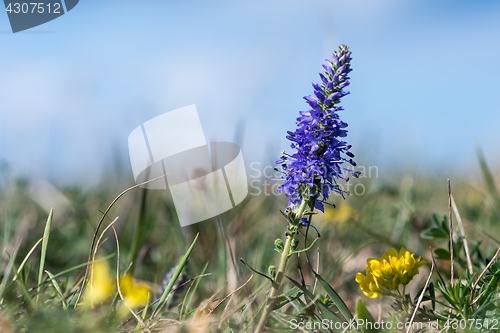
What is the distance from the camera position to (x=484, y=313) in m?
1.75

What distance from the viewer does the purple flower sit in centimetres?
167

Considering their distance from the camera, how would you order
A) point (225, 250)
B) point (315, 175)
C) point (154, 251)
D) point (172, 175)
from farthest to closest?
point (172, 175)
point (154, 251)
point (225, 250)
point (315, 175)

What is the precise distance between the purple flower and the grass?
0.47 meters

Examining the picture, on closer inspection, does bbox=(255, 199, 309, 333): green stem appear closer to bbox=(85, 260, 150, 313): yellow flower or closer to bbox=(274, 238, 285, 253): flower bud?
bbox=(274, 238, 285, 253): flower bud

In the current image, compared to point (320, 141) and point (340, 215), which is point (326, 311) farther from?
point (340, 215)

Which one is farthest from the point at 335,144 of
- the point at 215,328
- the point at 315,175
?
the point at 215,328

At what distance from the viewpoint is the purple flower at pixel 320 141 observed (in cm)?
167

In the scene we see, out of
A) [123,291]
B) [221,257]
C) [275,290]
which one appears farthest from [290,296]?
[123,291]

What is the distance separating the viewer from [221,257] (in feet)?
8.79

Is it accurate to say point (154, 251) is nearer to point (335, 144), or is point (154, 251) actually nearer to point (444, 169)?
point (335, 144)

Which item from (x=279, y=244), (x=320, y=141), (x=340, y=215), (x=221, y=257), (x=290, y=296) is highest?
(x=320, y=141)

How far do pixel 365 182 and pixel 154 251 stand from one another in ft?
10.4

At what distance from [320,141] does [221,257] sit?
138 centimetres

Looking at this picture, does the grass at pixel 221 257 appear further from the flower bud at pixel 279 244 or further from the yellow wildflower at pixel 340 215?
the flower bud at pixel 279 244
